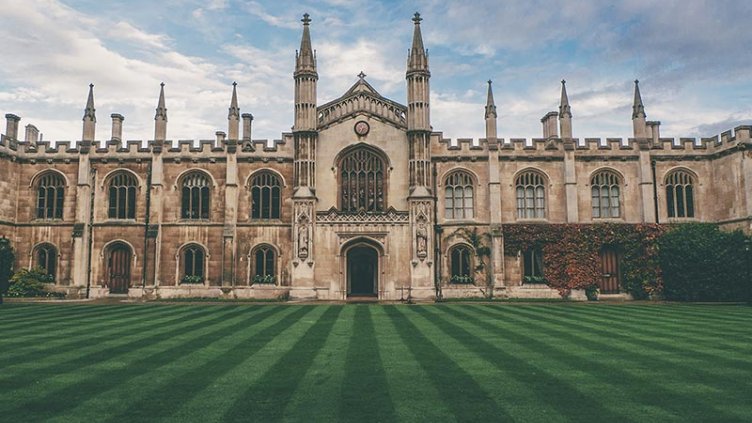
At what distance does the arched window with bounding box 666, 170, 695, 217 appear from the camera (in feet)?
104

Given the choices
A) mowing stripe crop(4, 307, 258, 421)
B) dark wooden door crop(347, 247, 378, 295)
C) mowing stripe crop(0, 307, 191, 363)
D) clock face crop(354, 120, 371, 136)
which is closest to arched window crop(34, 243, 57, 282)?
mowing stripe crop(0, 307, 191, 363)

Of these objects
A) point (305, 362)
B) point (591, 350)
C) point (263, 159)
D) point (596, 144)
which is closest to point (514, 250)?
point (596, 144)

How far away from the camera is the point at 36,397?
25.2ft

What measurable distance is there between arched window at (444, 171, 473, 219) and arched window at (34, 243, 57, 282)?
24.6 metres

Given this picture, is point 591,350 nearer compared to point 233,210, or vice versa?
point 591,350

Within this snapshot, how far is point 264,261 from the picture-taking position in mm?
31516

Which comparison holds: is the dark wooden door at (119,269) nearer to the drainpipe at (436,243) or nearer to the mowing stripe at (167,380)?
the drainpipe at (436,243)

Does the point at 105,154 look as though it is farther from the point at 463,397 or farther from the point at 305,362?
the point at 463,397

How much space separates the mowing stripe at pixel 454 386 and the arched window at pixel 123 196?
83.1 ft

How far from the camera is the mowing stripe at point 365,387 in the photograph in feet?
23.1

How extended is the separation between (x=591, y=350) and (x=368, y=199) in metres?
20.8

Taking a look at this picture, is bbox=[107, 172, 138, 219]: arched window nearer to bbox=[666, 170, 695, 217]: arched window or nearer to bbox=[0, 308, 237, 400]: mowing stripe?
bbox=[0, 308, 237, 400]: mowing stripe

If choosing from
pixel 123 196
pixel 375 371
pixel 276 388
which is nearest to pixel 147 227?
pixel 123 196

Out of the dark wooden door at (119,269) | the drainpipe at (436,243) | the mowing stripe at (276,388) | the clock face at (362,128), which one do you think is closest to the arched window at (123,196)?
the dark wooden door at (119,269)
